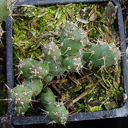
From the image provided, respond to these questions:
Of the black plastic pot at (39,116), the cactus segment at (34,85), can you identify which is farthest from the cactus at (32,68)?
the black plastic pot at (39,116)

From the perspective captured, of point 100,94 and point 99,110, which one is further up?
point 100,94

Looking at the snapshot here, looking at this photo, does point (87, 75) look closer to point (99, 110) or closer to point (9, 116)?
point (99, 110)

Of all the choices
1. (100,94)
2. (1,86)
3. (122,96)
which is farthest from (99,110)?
(1,86)

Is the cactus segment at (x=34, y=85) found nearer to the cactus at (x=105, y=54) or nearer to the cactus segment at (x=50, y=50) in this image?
the cactus segment at (x=50, y=50)

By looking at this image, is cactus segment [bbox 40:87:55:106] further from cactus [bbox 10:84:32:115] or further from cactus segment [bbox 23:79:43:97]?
cactus [bbox 10:84:32:115]

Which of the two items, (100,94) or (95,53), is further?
(100,94)

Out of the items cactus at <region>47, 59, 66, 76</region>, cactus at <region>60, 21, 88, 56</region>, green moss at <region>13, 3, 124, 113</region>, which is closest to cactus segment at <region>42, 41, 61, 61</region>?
cactus at <region>60, 21, 88, 56</region>
